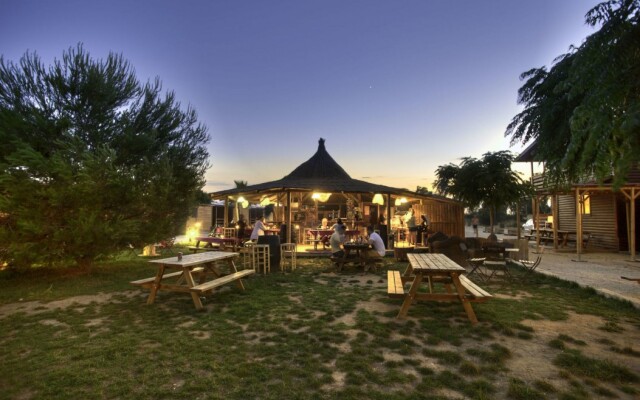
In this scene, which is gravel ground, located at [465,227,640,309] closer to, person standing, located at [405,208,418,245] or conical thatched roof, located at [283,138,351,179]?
person standing, located at [405,208,418,245]

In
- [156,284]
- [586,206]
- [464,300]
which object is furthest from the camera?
[586,206]

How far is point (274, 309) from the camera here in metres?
5.32

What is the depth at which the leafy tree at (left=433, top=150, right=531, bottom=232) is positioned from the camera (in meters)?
12.7

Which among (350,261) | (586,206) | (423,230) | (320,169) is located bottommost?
(350,261)

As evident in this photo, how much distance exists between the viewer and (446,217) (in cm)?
1681

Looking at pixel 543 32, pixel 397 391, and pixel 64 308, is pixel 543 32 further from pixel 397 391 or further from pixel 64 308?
pixel 64 308

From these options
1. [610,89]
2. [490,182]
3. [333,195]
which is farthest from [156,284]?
[333,195]

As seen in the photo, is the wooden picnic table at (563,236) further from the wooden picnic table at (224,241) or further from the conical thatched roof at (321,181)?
the wooden picnic table at (224,241)

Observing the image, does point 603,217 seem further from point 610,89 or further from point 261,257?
point 610,89

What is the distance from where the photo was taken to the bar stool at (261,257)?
351 inches

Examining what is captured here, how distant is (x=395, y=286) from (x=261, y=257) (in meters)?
4.84

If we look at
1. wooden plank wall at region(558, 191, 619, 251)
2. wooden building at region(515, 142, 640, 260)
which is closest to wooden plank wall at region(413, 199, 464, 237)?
wooden building at region(515, 142, 640, 260)

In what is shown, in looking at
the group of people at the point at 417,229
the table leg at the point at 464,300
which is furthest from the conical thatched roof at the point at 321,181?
the table leg at the point at 464,300

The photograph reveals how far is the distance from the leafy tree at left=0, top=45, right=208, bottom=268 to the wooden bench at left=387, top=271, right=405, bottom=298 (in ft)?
22.4
